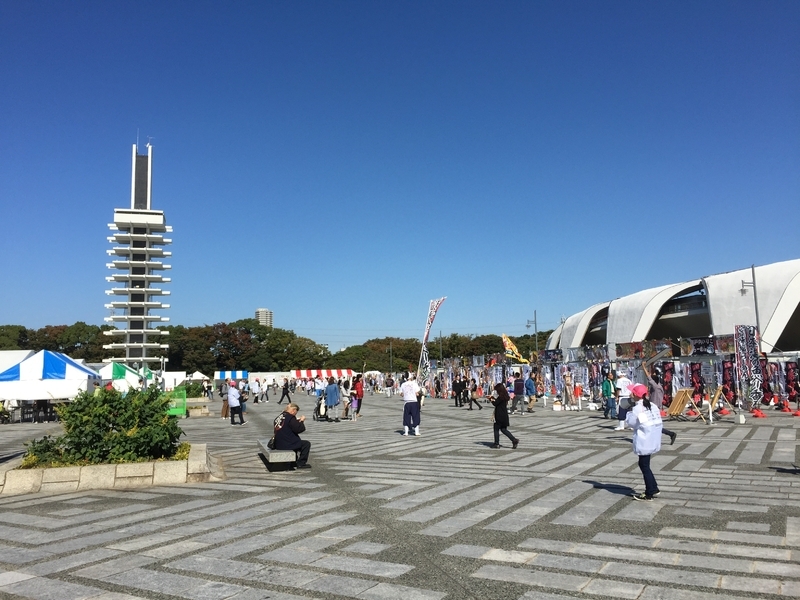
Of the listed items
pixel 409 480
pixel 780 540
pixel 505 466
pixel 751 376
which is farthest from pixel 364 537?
pixel 751 376

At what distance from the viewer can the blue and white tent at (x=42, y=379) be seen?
22172 millimetres

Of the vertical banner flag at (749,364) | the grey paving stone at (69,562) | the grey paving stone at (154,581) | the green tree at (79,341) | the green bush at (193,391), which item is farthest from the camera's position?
the green tree at (79,341)

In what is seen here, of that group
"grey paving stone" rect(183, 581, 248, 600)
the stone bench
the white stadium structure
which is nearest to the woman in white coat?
"grey paving stone" rect(183, 581, 248, 600)

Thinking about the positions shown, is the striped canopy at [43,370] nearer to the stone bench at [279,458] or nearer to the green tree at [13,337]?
the stone bench at [279,458]

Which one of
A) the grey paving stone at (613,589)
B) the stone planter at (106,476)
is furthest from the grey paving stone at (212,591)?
the stone planter at (106,476)

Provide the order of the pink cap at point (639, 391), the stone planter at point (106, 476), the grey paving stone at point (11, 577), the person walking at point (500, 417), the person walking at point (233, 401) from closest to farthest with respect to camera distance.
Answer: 1. the grey paving stone at point (11, 577)
2. the pink cap at point (639, 391)
3. the stone planter at point (106, 476)
4. the person walking at point (500, 417)
5. the person walking at point (233, 401)

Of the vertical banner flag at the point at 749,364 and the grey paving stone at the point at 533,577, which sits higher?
the vertical banner flag at the point at 749,364

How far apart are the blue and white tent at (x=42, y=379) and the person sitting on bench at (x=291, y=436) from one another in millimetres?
15440

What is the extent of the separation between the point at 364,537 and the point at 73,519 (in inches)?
139

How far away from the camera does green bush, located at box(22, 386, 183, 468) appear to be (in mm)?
9109

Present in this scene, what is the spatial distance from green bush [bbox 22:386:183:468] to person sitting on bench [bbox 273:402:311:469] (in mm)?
1709

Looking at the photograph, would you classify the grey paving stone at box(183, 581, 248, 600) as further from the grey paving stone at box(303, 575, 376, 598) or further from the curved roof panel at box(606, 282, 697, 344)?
the curved roof panel at box(606, 282, 697, 344)

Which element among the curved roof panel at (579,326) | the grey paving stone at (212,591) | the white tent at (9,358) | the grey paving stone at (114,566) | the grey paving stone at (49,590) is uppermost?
the curved roof panel at (579,326)

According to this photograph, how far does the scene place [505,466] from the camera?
33.2 ft
